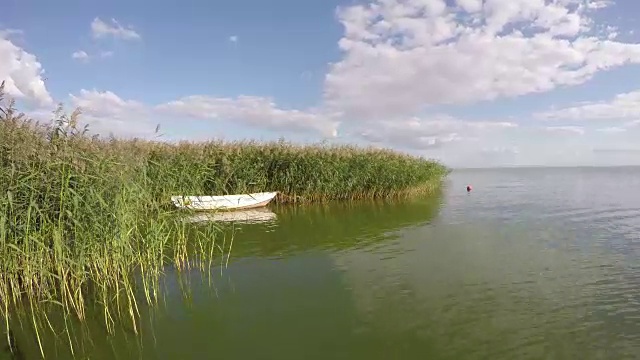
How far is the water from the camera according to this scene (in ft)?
17.7

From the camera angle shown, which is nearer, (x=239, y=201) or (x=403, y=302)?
(x=403, y=302)

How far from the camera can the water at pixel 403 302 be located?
5.39 m

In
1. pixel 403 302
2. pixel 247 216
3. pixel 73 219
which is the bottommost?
pixel 403 302

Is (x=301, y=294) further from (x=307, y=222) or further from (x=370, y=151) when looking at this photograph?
(x=370, y=151)

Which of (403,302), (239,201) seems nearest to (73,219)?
(403,302)

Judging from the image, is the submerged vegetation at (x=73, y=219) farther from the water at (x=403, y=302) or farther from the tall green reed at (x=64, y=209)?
the water at (x=403, y=302)

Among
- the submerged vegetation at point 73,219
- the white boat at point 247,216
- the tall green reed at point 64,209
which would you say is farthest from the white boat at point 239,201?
the tall green reed at point 64,209

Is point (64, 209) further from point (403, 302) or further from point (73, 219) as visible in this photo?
point (403, 302)

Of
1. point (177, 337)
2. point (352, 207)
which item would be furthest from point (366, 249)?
point (352, 207)

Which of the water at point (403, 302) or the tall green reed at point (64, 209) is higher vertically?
the tall green reed at point (64, 209)

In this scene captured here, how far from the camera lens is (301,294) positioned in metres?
7.59

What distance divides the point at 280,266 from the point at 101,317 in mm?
4121

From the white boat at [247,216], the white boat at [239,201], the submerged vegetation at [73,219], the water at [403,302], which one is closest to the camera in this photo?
the water at [403,302]

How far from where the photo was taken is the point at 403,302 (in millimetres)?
7039
